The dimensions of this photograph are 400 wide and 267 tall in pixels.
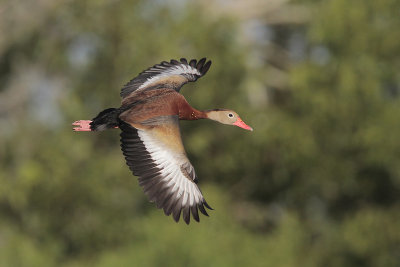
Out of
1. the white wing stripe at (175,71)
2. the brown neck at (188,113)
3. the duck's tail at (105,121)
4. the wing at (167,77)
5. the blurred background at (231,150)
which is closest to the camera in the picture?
the duck's tail at (105,121)

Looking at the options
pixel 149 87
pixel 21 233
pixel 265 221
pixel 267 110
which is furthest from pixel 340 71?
pixel 149 87

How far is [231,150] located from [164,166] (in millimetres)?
27271

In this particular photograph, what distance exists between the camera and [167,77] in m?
11.2

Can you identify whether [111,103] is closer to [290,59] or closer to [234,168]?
[234,168]

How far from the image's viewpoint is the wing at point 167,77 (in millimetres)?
10945

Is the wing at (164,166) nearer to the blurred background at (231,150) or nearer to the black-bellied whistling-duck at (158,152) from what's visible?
the black-bellied whistling-duck at (158,152)

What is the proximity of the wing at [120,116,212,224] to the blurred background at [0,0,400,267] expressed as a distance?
21.6 m

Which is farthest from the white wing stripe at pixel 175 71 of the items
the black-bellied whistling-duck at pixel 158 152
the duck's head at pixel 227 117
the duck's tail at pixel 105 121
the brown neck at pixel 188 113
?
the duck's tail at pixel 105 121

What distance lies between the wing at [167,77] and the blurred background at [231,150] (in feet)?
65.1

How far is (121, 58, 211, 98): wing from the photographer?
10.9m

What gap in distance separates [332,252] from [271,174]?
371 cm

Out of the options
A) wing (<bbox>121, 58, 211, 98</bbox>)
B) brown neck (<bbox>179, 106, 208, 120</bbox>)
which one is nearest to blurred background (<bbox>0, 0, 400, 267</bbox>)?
wing (<bbox>121, 58, 211, 98</bbox>)

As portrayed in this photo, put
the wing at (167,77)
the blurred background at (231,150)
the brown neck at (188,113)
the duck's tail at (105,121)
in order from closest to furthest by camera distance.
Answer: the duck's tail at (105,121) → the brown neck at (188,113) → the wing at (167,77) → the blurred background at (231,150)

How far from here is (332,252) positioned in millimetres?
36656
